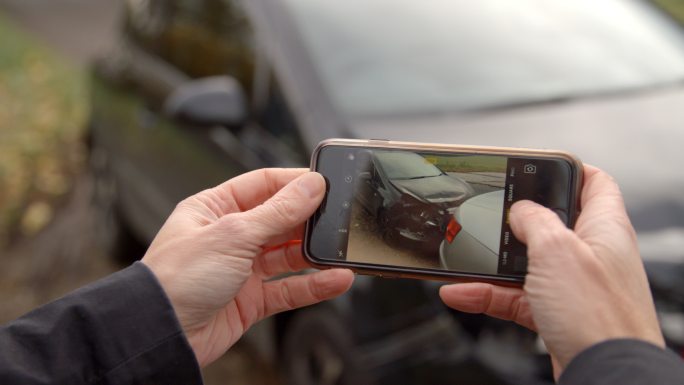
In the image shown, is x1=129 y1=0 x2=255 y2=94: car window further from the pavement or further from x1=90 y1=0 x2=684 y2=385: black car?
the pavement

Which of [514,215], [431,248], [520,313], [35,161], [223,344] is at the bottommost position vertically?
[35,161]

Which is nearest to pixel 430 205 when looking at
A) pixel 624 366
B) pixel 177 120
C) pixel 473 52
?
pixel 624 366

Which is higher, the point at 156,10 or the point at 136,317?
the point at 156,10

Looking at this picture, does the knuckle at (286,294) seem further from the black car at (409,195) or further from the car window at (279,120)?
the car window at (279,120)

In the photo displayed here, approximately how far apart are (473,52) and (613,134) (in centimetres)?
67

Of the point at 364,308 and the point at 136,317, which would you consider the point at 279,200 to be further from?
the point at 364,308

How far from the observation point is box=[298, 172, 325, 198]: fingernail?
1.57 meters

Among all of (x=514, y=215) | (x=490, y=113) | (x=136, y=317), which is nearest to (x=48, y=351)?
(x=136, y=317)

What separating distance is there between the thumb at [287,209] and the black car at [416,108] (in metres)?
0.94

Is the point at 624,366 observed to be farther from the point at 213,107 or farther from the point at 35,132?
the point at 35,132

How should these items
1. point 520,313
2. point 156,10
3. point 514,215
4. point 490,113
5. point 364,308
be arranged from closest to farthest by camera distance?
point 514,215
point 520,313
point 364,308
point 490,113
point 156,10

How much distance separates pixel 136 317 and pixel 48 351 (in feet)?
0.47

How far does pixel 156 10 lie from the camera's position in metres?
4.60

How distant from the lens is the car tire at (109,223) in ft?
15.4
